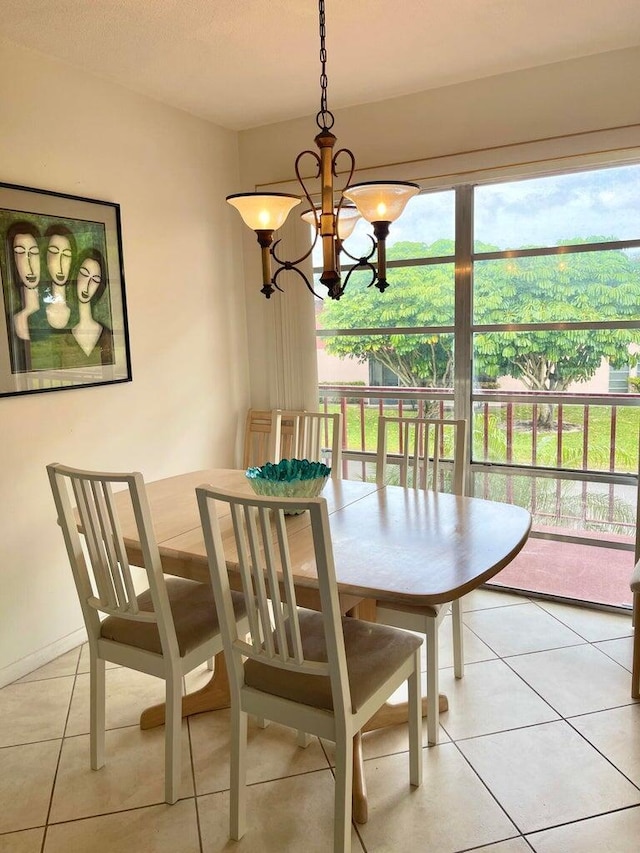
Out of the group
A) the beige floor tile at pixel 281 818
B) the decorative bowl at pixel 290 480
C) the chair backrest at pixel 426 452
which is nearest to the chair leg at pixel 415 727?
the beige floor tile at pixel 281 818

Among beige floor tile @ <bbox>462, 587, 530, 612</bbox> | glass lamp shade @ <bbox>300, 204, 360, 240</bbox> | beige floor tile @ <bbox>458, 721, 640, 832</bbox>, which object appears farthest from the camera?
beige floor tile @ <bbox>462, 587, 530, 612</bbox>

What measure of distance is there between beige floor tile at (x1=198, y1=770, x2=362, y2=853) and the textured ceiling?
273cm

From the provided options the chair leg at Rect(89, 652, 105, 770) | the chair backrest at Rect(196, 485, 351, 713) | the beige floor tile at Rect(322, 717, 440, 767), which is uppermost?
the chair backrest at Rect(196, 485, 351, 713)

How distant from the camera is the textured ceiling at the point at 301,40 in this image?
2.46m

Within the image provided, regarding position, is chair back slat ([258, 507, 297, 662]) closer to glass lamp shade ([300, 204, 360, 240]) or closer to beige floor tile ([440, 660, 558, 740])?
beige floor tile ([440, 660, 558, 740])

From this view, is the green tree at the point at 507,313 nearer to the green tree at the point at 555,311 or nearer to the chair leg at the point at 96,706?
the green tree at the point at 555,311

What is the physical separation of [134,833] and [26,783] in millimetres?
486

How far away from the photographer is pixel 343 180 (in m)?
3.55

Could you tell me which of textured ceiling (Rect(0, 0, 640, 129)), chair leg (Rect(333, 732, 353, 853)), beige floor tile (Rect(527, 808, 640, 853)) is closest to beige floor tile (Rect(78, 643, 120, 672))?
chair leg (Rect(333, 732, 353, 853))

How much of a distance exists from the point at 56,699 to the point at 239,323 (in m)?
2.33

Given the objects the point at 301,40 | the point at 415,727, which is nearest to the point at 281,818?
the point at 415,727

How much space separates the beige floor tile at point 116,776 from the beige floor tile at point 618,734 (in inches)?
54.4

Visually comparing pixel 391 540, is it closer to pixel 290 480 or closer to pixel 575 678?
pixel 290 480

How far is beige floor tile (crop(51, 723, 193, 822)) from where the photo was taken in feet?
6.63
